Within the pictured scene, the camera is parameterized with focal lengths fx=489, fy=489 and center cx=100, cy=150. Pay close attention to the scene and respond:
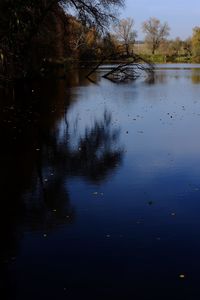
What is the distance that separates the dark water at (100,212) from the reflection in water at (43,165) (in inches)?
1.0

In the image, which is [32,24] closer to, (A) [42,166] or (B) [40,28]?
(B) [40,28]

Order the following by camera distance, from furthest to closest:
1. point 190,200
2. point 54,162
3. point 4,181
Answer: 1. point 54,162
2. point 4,181
3. point 190,200

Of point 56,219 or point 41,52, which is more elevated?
point 41,52

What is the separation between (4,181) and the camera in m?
10.5

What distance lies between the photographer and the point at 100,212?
334 inches

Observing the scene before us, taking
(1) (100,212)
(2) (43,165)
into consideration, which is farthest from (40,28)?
(1) (100,212)

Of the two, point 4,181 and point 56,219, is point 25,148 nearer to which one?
point 4,181

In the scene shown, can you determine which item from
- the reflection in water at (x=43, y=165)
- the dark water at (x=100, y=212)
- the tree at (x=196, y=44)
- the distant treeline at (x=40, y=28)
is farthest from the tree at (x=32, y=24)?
the tree at (x=196, y=44)

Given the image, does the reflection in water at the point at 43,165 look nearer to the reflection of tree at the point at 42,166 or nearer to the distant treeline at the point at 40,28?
the reflection of tree at the point at 42,166

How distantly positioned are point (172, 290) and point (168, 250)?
1.13m

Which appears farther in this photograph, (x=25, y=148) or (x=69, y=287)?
(x=25, y=148)

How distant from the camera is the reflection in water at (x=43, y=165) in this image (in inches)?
323

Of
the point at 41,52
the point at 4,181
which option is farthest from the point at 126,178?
the point at 41,52

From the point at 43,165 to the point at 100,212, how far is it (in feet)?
12.4
